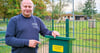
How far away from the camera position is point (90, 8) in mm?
5461

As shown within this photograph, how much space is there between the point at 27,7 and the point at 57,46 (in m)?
0.63

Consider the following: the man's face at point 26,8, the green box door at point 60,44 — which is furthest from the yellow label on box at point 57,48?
the man's face at point 26,8

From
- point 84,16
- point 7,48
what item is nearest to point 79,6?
point 84,16

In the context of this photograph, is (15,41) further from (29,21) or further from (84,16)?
(84,16)

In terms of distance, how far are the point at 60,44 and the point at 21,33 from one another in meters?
0.51

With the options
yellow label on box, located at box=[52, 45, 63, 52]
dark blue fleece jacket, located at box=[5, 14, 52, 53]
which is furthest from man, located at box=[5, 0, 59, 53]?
yellow label on box, located at box=[52, 45, 63, 52]

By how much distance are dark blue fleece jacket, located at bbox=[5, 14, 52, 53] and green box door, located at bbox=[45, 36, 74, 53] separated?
0.77 ft

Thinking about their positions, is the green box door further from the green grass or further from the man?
the green grass

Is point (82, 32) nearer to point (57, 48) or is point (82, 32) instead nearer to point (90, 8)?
point (90, 8)

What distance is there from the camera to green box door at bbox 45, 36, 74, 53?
5.15 feet

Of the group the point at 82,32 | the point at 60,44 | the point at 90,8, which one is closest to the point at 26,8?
the point at 60,44

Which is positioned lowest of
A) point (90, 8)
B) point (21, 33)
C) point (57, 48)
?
point (57, 48)

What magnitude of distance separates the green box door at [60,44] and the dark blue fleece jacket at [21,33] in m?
0.24

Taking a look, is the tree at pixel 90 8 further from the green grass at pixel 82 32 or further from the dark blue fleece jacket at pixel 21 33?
the dark blue fleece jacket at pixel 21 33
